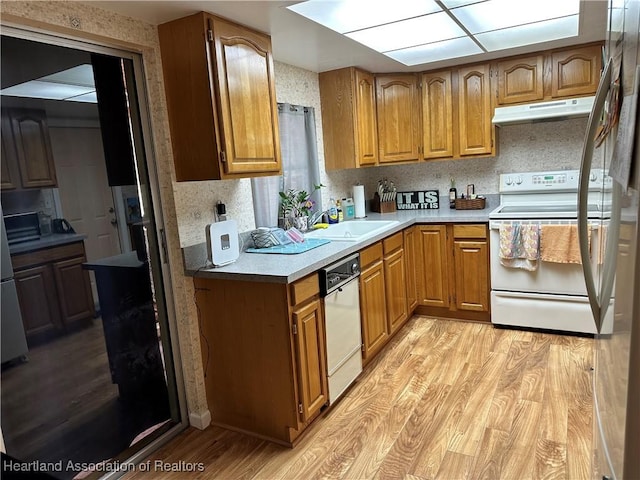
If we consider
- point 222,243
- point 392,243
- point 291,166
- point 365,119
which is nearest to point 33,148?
point 222,243

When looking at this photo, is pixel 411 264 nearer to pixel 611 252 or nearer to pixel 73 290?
pixel 73 290

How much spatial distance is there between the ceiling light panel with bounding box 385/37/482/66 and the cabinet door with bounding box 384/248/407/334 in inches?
57.8

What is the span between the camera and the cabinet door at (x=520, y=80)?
11.4ft

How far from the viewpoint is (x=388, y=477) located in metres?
1.98

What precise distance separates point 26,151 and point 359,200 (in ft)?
8.88

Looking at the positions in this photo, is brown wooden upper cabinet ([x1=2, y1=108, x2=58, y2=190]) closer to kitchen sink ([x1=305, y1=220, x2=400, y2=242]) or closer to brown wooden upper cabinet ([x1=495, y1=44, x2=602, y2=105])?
kitchen sink ([x1=305, y1=220, x2=400, y2=242])

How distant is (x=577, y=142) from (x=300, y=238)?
2560 millimetres

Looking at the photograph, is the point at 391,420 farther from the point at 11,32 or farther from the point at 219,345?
the point at 11,32

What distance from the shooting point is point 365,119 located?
3768 mm

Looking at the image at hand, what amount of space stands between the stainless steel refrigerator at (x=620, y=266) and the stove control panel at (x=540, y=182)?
2.69 meters

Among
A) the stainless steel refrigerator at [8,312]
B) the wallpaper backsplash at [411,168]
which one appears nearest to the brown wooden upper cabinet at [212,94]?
the wallpaper backsplash at [411,168]

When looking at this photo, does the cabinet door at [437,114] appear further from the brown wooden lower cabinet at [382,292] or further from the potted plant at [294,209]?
the potted plant at [294,209]

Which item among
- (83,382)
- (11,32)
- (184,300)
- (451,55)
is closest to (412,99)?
(451,55)

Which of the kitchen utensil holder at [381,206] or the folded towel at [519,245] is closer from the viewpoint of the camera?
the folded towel at [519,245]
